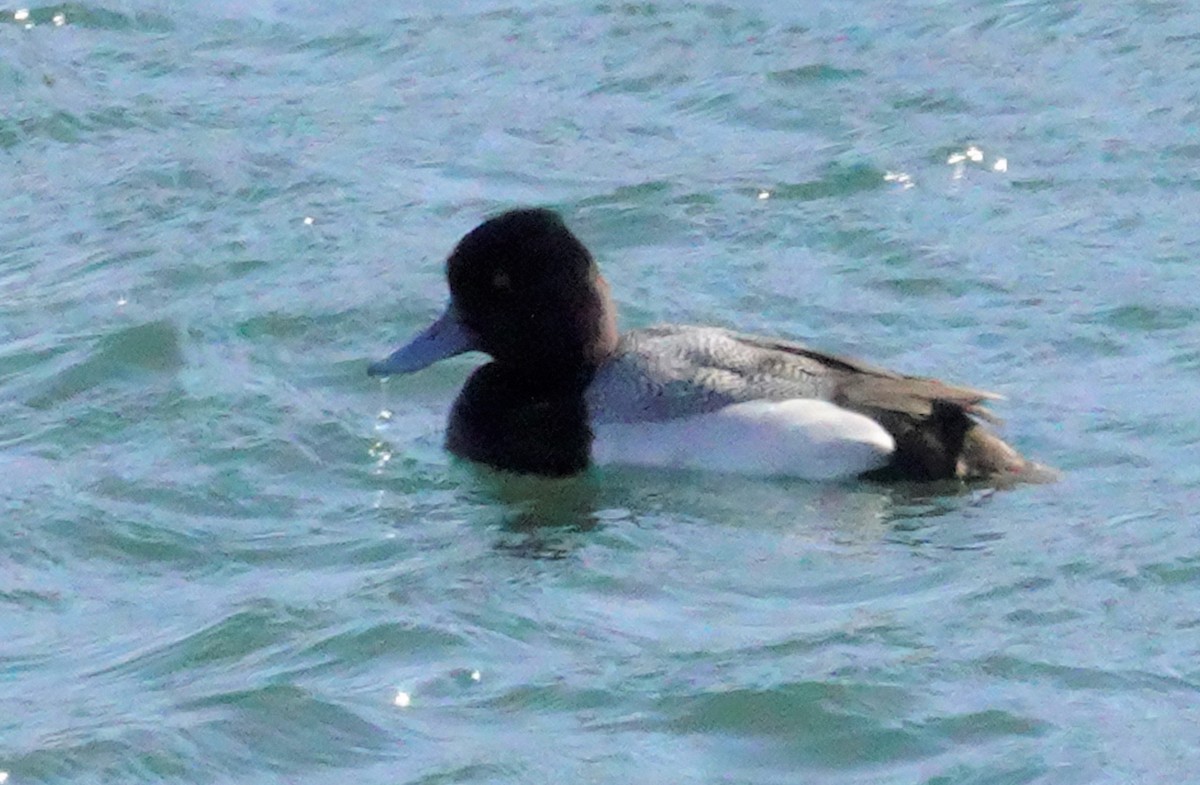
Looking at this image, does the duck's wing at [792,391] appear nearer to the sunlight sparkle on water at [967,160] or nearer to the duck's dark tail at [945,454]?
the duck's dark tail at [945,454]

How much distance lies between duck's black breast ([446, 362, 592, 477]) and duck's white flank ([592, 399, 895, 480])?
0.13 metres

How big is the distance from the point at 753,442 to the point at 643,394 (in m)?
0.43

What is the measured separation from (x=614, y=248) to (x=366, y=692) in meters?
4.64

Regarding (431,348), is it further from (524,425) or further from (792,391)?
(792,391)

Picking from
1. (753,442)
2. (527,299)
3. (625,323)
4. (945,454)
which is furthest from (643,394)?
(625,323)

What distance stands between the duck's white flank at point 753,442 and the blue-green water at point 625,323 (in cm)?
8

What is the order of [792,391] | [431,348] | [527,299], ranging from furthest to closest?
1. [431,348]
2. [527,299]
3. [792,391]

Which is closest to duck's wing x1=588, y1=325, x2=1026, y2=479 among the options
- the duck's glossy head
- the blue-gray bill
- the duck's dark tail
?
the duck's dark tail

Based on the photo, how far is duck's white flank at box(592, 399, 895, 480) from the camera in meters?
8.95

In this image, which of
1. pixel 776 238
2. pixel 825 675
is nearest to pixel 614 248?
pixel 776 238

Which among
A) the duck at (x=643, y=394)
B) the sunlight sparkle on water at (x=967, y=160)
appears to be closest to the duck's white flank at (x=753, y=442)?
the duck at (x=643, y=394)

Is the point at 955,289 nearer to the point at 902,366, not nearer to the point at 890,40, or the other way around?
the point at 902,366

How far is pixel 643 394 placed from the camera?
30.1 ft

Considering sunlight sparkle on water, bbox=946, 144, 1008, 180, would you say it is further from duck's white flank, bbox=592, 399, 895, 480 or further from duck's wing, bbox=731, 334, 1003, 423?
duck's white flank, bbox=592, 399, 895, 480
